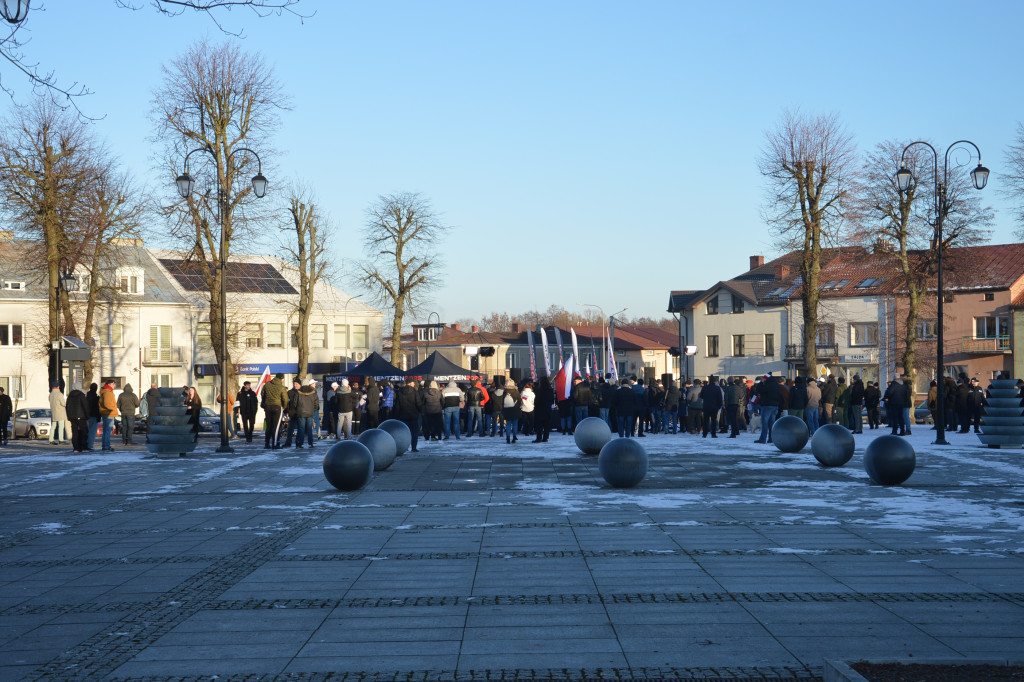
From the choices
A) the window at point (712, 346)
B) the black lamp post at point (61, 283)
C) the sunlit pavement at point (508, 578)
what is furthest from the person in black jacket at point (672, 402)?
the window at point (712, 346)

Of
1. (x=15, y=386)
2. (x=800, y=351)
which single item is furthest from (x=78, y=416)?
(x=800, y=351)

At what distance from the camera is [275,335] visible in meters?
63.4

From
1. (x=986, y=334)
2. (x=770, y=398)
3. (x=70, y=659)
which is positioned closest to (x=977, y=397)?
(x=770, y=398)

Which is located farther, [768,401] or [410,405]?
[768,401]

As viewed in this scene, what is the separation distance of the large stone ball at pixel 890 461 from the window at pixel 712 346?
193ft

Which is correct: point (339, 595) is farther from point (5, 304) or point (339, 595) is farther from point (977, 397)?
point (5, 304)

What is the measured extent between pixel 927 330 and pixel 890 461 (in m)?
50.9

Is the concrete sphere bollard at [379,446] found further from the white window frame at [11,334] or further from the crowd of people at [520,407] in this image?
the white window frame at [11,334]

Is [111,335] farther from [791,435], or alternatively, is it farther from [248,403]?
[791,435]

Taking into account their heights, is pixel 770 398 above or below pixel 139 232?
below

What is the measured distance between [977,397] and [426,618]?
25978mm

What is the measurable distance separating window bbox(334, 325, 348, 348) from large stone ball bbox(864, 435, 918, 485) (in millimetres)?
53595

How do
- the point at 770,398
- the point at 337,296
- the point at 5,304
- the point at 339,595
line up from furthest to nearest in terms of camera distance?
the point at 337,296
the point at 5,304
the point at 770,398
the point at 339,595

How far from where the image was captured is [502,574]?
859cm
